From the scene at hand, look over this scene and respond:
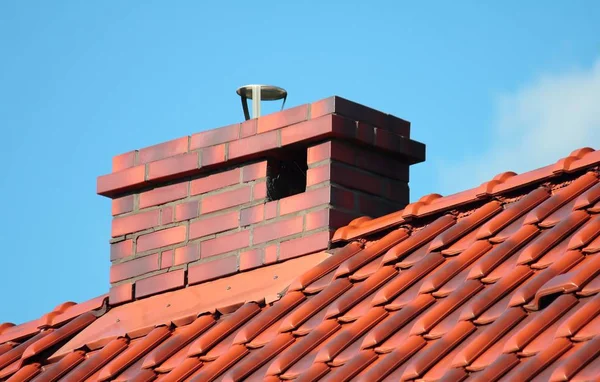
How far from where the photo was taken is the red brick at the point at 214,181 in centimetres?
755

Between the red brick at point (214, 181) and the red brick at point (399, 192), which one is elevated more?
the red brick at point (214, 181)

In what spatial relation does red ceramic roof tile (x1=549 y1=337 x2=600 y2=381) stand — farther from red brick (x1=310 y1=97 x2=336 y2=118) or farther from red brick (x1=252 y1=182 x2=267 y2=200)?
red brick (x1=252 y1=182 x2=267 y2=200)

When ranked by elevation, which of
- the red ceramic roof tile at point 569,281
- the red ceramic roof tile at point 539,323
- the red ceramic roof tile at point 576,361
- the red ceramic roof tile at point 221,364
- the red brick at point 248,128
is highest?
the red brick at point 248,128

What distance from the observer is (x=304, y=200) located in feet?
23.6

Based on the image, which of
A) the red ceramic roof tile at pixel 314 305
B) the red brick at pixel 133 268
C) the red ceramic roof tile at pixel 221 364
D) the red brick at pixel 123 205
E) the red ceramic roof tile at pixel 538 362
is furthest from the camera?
the red brick at pixel 123 205

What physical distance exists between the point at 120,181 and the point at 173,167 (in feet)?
1.33

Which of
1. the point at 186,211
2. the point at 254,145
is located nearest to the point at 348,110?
the point at 254,145

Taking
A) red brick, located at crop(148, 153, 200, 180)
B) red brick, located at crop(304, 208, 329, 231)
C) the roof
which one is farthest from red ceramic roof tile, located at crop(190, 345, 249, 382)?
red brick, located at crop(148, 153, 200, 180)

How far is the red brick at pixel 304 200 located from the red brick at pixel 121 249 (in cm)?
108

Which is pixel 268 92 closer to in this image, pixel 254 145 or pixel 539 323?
pixel 254 145

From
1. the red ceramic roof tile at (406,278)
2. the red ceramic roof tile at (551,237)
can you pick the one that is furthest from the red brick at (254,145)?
the red ceramic roof tile at (551,237)

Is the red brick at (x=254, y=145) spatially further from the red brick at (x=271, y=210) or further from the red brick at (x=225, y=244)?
the red brick at (x=225, y=244)

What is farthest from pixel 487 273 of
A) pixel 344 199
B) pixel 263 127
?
pixel 263 127

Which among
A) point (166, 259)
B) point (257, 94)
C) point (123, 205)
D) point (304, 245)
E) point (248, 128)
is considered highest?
point (257, 94)
